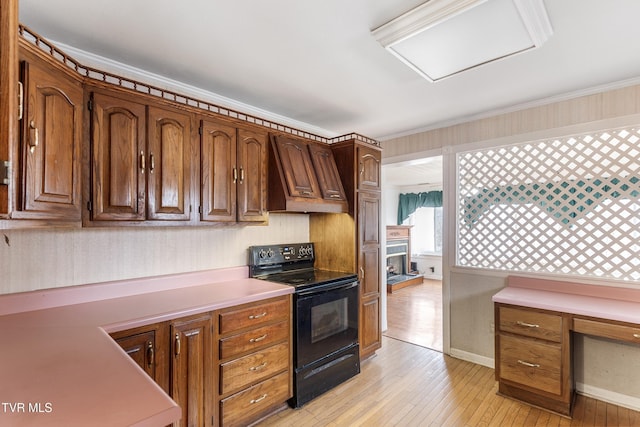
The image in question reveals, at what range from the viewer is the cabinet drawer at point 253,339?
1927 mm

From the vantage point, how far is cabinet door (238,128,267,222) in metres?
2.36

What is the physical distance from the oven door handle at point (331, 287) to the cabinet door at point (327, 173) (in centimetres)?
76

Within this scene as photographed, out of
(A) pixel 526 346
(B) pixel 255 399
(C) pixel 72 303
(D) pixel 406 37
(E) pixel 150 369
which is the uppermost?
(D) pixel 406 37

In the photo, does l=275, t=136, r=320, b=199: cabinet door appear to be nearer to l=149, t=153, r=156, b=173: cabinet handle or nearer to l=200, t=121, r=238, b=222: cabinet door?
l=200, t=121, r=238, b=222: cabinet door

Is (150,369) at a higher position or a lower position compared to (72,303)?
lower

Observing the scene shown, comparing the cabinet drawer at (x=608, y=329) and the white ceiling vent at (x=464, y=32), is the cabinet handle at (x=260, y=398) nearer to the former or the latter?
the cabinet drawer at (x=608, y=329)

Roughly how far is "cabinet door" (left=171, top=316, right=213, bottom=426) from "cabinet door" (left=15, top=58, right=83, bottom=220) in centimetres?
85

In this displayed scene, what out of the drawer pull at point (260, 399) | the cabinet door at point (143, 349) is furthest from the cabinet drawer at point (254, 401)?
the cabinet door at point (143, 349)

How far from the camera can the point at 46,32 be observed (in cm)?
173

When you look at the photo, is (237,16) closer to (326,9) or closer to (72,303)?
(326,9)

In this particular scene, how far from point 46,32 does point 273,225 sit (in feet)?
6.54

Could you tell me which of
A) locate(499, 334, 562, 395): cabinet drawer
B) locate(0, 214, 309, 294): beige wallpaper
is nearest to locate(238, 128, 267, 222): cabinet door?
locate(0, 214, 309, 294): beige wallpaper

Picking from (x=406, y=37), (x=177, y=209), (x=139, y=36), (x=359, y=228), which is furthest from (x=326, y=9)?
(x=359, y=228)

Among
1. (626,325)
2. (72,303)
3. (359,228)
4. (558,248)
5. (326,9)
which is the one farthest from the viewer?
(359,228)
